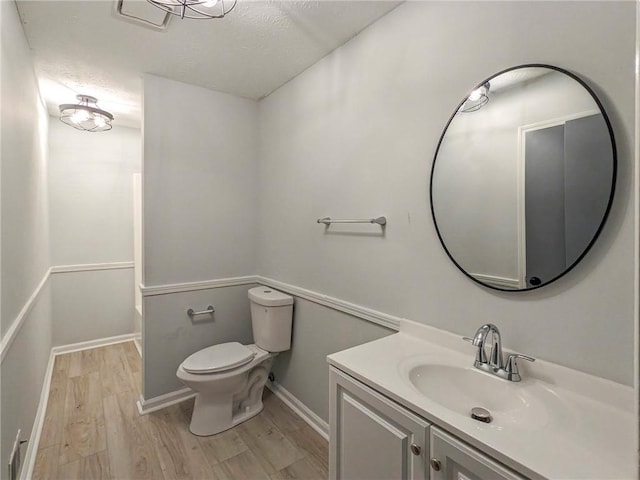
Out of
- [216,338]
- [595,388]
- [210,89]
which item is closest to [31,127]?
[210,89]

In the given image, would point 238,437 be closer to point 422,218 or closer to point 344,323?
point 344,323

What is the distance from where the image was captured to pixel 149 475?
165 cm

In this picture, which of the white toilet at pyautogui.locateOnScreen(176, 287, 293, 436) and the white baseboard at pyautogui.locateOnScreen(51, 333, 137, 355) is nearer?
the white toilet at pyautogui.locateOnScreen(176, 287, 293, 436)

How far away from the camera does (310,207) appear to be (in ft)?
6.95

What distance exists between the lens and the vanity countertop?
0.68 metres

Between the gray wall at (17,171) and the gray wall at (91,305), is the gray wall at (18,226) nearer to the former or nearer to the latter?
the gray wall at (17,171)

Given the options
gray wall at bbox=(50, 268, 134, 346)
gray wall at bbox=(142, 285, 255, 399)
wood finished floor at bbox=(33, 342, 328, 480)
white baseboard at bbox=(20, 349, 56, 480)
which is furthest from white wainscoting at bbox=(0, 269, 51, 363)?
gray wall at bbox=(50, 268, 134, 346)

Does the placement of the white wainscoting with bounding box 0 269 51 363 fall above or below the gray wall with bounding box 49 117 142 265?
below

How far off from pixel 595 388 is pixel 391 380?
1.90ft

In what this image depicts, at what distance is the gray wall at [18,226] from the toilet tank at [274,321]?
50.7 inches

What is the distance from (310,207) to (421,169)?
881 mm

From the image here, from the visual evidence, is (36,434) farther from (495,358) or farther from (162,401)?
(495,358)

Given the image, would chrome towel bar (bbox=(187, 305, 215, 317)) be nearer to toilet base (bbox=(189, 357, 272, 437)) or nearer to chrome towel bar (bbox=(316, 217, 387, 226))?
toilet base (bbox=(189, 357, 272, 437))

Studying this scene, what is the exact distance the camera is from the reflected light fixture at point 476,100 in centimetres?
118
